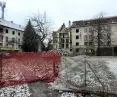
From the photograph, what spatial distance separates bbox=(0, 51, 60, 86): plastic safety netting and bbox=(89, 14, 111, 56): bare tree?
4413 cm

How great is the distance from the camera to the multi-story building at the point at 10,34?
69.4 metres

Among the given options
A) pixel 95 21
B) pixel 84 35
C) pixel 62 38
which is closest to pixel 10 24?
pixel 62 38

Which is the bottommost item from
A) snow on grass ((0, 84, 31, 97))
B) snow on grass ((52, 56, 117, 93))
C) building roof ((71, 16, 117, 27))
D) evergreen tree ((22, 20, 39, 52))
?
snow on grass ((0, 84, 31, 97))

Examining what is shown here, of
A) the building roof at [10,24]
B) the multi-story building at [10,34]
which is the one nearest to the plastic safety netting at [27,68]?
the multi-story building at [10,34]

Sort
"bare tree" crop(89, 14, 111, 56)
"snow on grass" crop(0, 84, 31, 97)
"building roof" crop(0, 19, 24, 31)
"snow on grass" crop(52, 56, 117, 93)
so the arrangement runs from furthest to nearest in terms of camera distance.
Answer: "building roof" crop(0, 19, 24, 31) → "bare tree" crop(89, 14, 111, 56) → "snow on grass" crop(52, 56, 117, 93) → "snow on grass" crop(0, 84, 31, 97)

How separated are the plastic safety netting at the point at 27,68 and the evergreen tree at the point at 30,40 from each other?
153 feet

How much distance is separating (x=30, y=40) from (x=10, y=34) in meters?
13.5

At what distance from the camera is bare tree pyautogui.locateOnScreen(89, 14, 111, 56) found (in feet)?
193

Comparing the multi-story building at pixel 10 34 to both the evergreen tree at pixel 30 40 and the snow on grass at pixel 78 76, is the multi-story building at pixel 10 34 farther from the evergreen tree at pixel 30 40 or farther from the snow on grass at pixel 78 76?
the snow on grass at pixel 78 76

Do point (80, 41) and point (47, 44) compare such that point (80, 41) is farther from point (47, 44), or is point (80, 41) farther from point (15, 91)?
point (15, 91)

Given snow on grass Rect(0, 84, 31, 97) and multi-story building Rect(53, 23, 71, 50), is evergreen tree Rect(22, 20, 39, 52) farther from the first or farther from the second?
snow on grass Rect(0, 84, 31, 97)

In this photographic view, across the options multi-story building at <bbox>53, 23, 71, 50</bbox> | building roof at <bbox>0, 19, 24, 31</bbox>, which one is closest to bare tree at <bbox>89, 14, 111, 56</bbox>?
multi-story building at <bbox>53, 23, 71, 50</bbox>

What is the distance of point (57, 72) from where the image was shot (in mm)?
13984

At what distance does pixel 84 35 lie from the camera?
6975 cm
